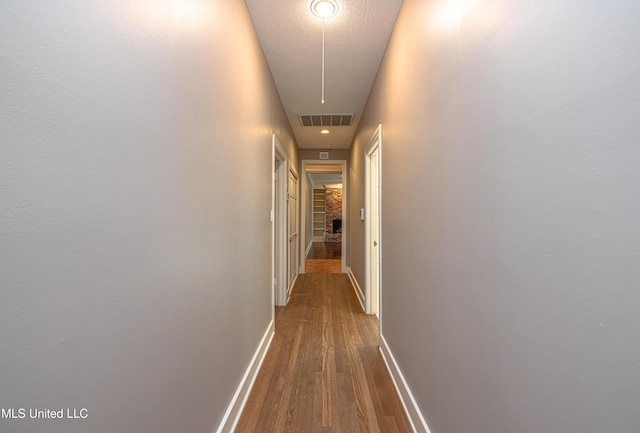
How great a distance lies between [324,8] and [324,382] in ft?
8.17

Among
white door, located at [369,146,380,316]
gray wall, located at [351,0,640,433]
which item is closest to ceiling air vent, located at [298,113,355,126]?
white door, located at [369,146,380,316]

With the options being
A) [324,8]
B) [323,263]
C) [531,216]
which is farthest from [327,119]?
[323,263]

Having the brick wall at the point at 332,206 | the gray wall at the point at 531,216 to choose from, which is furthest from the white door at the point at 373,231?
the brick wall at the point at 332,206

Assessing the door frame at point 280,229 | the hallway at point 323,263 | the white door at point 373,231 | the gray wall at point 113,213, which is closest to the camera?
the gray wall at point 113,213

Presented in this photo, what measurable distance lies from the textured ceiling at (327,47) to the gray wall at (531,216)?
65cm

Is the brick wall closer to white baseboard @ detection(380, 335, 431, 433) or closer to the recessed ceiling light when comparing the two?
white baseboard @ detection(380, 335, 431, 433)

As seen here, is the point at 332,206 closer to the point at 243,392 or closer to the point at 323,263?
the point at 323,263

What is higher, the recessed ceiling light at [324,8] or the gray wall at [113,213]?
the recessed ceiling light at [324,8]

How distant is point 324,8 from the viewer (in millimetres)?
1750

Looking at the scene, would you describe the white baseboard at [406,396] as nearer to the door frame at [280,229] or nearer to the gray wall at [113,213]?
the gray wall at [113,213]

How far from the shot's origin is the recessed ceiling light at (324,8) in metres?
1.71

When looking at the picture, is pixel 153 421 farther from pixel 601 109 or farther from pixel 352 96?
pixel 352 96

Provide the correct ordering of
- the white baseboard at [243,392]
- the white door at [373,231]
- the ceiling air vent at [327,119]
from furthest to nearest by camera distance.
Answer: the ceiling air vent at [327,119]
the white door at [373,231]
the white baseboard at [243,392]

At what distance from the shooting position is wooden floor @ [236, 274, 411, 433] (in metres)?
1.55
